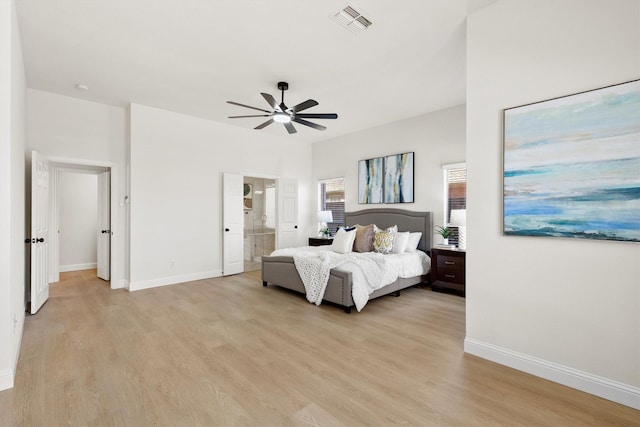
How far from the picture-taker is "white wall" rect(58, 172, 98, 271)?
6.53 metres

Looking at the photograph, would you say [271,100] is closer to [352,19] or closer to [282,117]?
[282,117]

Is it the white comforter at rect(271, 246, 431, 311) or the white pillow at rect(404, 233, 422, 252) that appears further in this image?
the white pillow at rect(404, 233, 422, 252)

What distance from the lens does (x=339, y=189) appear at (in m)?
7.12

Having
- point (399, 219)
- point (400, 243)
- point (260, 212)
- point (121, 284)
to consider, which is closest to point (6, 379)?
point (121, 284)

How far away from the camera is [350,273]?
3799 millimetres

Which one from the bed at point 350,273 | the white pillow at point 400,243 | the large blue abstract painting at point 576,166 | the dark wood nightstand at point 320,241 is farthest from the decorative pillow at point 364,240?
the large blue abstract painting at point 576,166

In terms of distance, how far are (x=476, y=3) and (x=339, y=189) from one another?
15.7 feet

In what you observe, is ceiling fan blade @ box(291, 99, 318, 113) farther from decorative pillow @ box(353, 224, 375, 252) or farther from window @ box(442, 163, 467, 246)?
window @ box(442, 163, 467, 246)

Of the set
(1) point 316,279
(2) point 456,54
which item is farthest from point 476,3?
(1) point 316,279

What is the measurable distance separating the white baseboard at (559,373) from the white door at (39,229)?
5.11 metres

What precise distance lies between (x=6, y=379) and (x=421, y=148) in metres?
5.82

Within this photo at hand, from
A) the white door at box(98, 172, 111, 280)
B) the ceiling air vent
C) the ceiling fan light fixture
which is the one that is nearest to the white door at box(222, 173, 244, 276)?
the white door at box(98, 172, 111, 280)

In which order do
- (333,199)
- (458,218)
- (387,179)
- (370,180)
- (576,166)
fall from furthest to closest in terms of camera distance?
(333,199)
(370,180)
(387,179)
(458,218)
(576,166)

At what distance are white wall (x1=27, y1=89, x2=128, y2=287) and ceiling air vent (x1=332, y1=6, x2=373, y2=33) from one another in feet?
13.9
